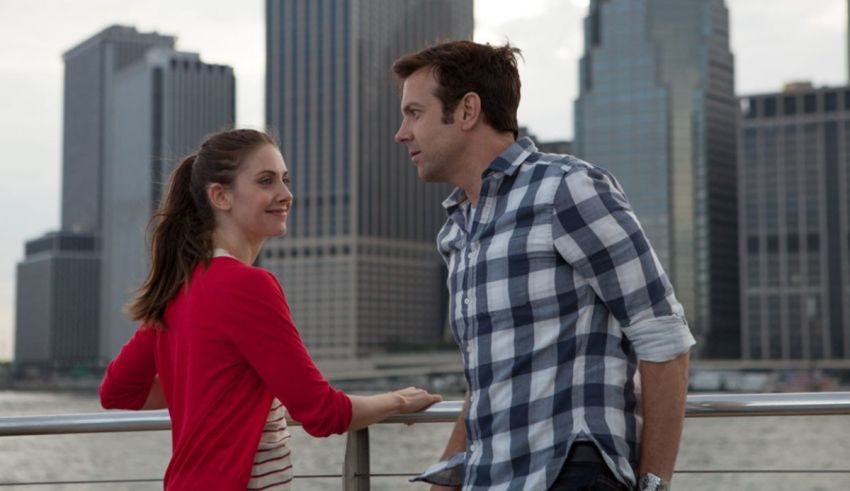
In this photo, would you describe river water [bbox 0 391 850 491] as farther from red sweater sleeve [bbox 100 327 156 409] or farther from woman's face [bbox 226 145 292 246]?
woman's face [bbox 226 145 292 246]

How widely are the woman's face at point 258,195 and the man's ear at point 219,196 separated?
0.03ft

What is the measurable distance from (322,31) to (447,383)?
49.8 m

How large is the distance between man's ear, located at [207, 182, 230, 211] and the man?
70 cm

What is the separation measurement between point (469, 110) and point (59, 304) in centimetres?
15104

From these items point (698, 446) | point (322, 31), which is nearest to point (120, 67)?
point (322, 31)

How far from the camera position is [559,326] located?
266 centimetres

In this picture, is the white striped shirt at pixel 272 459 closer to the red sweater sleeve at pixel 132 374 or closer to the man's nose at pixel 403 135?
the red sweater sleeve at pixel 132 374

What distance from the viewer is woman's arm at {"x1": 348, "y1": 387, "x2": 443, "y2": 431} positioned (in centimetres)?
313

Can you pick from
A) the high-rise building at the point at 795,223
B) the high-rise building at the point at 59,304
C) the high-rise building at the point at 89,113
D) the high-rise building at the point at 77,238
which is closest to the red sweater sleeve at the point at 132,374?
the high-rise building at the point at 795,223

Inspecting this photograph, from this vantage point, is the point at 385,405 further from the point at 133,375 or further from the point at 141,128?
the point at 141,128

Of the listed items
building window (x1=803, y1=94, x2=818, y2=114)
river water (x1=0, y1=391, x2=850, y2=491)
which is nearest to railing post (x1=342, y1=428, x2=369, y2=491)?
river water (x1=0, y1=391, x2=850, y2=491)

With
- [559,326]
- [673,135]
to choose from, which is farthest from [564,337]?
[673,135]

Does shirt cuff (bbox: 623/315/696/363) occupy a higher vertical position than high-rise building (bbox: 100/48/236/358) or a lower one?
lower

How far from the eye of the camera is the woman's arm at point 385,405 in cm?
313
